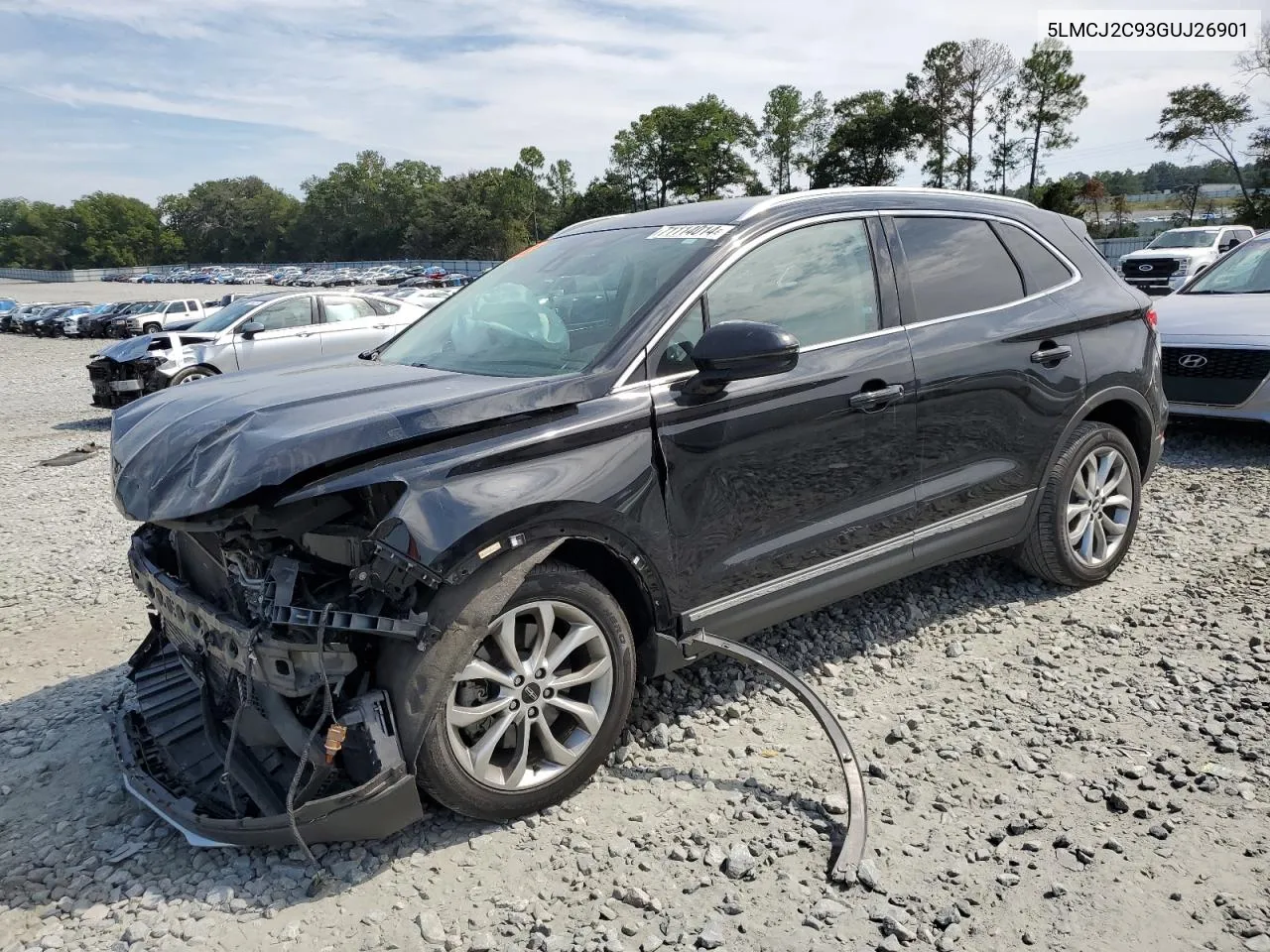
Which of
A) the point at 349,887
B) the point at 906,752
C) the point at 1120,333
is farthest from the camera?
the point at 1120,333

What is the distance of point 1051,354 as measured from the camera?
4152 millimetres

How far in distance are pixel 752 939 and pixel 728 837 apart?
0.43m

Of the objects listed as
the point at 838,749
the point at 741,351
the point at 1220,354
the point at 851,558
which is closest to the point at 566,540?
the point at 741,351

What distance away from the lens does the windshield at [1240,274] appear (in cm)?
805

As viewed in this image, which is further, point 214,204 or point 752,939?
point 214,204

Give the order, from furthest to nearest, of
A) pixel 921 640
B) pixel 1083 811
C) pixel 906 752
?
1. pixel 921 640
2. pixel 906 752
3. pixel 1083 811

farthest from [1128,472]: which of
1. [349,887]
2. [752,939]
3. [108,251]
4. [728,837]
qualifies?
[108,251]

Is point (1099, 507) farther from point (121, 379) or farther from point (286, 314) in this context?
point (121, 379)

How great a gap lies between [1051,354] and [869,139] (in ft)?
228

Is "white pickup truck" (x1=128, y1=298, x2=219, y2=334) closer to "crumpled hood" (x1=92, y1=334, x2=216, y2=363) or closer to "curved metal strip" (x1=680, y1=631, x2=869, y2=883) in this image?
"crumpled hood" (x1=92, y1=334, x2=216, y2=363)

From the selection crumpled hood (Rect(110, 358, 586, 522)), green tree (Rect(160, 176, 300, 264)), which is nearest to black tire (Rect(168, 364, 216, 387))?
crumpled hood (Rect(110, 358, 586, 522))

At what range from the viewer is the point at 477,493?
268 cm

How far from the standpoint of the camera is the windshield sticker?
3.45 m

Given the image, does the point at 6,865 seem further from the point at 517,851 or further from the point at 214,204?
the point at 214,204
